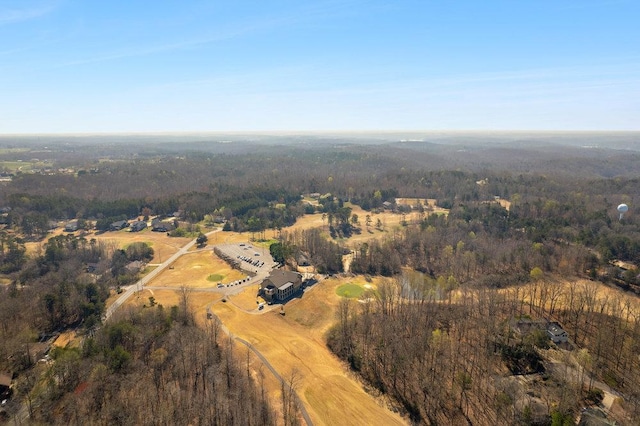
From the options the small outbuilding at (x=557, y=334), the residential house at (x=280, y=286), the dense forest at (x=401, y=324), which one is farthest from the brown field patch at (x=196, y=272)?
the small outbuilding at (x=557, y=334)

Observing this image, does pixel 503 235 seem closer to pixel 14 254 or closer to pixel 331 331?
pixel 331 331

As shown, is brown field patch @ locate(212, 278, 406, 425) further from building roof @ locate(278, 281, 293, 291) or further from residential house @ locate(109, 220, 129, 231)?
residential house @ locate(109, 220, 129, 231)

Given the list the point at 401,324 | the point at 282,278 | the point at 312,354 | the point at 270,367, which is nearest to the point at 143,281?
the point at 282,278

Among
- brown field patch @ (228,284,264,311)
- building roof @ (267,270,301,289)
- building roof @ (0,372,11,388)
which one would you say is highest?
building roof @ (0,372,11,388)

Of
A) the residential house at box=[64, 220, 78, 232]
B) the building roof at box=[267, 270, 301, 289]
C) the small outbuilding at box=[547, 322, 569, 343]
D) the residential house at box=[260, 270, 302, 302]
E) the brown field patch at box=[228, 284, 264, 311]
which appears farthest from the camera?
the residential house at box=[64, 220, 78, 232]

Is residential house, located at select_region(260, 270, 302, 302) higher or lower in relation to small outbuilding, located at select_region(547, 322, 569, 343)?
lower

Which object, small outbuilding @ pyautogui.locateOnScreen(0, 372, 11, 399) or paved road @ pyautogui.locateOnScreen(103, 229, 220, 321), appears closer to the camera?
small outbuilding @ pyautogui.locateOnScreen(0, 372, 11, 399)

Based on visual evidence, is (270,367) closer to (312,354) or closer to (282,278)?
(312,354)

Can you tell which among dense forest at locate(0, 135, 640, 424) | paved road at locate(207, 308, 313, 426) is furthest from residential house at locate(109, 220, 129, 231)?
paved road at locate(207, 308, 313, 426)
